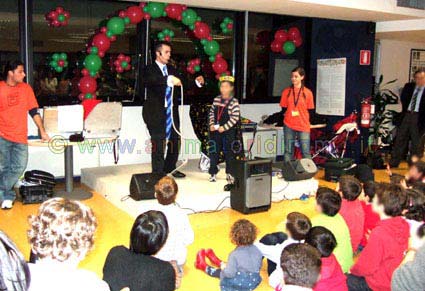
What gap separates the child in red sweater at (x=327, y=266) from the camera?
2523 millimetres

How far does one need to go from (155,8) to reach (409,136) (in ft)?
14.5

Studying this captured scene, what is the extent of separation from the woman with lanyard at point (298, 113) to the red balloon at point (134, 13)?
209cm

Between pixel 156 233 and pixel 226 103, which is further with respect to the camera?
pixel 226 103

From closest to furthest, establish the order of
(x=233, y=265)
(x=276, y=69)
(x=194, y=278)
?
(x=233, y=265)
(x=194, y=278)
(x=276, y=69)

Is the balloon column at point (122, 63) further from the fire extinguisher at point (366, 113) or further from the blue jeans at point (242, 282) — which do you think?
the blue jeans at point (242, 282)

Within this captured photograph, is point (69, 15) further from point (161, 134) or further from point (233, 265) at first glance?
point (233, 265)

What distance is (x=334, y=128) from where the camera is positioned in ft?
24.6

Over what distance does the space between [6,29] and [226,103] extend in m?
2.85

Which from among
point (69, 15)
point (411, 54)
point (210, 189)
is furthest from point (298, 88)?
point (411, 54)

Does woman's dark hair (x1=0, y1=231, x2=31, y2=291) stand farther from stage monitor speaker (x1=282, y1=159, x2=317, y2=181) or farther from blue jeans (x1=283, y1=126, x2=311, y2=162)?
blue jeans (x1=283, y1=126, x2=311, y2=162)

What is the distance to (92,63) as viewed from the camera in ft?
19.3

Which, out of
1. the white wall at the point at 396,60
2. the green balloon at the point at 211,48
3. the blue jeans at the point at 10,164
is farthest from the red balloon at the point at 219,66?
the white wall at the point at 396,60

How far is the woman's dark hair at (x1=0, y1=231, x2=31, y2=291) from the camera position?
1.39m

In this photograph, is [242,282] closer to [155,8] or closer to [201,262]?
[201,262]
